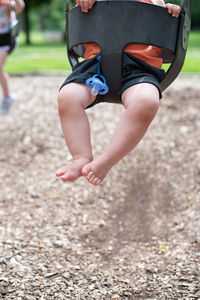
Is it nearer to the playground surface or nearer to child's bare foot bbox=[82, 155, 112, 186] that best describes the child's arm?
child's bare foot bbox=[82, 155, 112, 186]

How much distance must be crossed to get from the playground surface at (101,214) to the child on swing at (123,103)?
112cm

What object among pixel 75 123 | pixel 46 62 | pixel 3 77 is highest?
pixel 75 123

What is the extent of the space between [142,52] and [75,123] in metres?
0.46

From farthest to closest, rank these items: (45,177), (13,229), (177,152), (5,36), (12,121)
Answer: (12,121)
(177,152)
(5,36)
(45,177)
(13,229)

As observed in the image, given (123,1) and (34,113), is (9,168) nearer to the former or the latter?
(34,113)

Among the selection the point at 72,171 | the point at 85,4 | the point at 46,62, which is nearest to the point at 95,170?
the point at 72,171

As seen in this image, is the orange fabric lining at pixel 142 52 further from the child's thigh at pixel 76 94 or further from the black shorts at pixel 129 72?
the child's thigh at pixel 76 94

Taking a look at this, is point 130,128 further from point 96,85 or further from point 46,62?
point 46,62

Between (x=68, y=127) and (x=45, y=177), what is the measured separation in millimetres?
2615

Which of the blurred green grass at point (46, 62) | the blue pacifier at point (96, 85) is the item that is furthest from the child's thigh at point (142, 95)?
the blurred green grass at point (46, 62)

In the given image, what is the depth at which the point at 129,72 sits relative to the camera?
191 cm

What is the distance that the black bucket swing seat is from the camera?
1.86m

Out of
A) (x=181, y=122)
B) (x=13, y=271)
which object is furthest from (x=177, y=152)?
(x=13, y=271)

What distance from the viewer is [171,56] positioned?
2051mm
